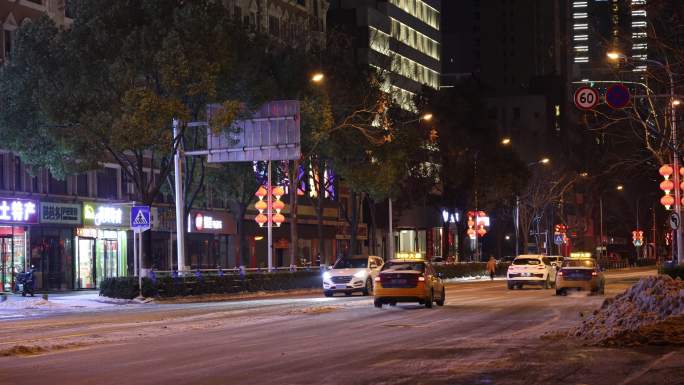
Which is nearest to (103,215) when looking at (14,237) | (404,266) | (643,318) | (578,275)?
(14,237)

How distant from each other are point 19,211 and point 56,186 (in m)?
3.62

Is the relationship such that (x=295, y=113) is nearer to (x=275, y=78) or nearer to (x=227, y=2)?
(x=275, y=78)

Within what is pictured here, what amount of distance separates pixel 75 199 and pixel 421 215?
53.8 m

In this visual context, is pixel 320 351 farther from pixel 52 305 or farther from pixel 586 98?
pixel 52 305

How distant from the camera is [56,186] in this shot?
49.8 m

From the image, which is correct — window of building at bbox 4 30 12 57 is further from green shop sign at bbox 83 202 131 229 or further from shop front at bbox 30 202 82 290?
green shop sign at bbox 83 202 131 229

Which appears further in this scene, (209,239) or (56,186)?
(209,239)

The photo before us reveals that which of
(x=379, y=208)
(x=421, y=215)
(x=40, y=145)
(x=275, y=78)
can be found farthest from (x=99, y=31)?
(x=421, y=215)

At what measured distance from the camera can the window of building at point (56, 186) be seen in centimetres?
4934

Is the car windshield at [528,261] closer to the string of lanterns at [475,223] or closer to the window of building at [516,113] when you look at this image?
the string of lanterns at [475,223]

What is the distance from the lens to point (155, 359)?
58.2ft

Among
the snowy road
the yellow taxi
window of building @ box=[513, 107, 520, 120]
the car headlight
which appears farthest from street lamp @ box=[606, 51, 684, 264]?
window of building @ box=[513, 107, 520, 120]

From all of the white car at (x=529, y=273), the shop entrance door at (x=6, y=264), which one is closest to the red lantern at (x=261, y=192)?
the shop entrance door at (x=6, y=264)

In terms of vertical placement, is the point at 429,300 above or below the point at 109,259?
below
